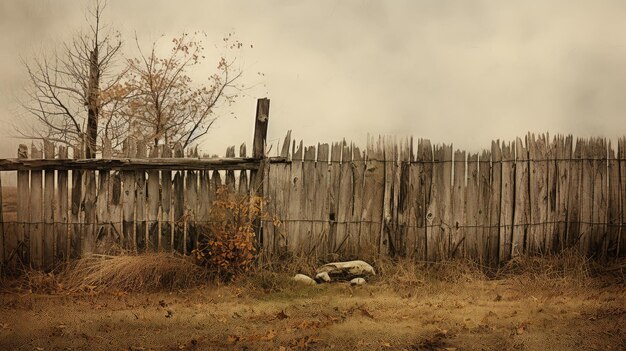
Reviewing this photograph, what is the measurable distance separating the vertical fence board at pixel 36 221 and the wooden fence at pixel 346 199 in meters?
0.01

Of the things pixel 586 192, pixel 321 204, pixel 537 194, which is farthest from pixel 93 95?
pixel 586 192

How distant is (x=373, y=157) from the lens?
8773mm

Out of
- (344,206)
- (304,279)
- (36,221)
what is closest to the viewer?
(304,279)

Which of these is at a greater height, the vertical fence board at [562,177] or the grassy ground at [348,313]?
the vertical fence board at [562,177]

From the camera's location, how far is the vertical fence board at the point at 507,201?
884cm

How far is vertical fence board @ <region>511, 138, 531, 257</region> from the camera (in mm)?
8875

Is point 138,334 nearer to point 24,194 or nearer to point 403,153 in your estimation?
point 24,194

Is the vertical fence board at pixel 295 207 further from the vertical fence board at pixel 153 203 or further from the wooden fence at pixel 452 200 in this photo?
the vertical fence board at pixel 153 203

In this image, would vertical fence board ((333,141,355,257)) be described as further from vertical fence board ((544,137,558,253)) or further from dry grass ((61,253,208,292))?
vertical fence board ((544,137,558,253))

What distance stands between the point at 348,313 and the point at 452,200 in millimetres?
3103

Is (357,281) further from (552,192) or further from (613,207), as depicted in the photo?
(613,207)

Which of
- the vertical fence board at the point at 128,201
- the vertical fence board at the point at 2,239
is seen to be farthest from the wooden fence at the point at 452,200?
the vertical fence board at the point at 2,239

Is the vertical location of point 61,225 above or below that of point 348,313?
above

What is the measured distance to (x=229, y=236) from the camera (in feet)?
26.2
